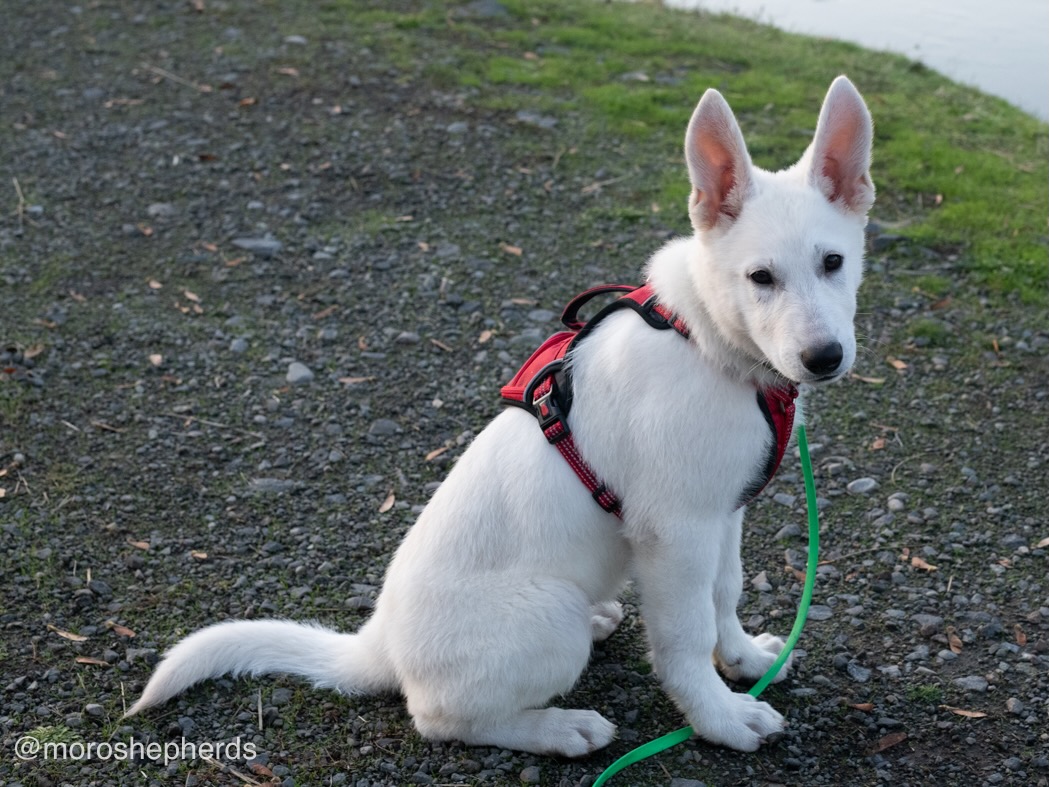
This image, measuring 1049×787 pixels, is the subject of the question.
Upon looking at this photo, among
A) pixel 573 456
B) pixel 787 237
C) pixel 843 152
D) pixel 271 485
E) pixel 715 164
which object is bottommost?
pixel 271 485

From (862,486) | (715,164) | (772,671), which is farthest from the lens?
(862,486)

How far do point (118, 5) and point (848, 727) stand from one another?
37.2 ft

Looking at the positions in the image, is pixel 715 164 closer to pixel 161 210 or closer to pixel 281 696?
pixel 281 696

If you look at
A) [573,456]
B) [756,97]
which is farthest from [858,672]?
[756,97]

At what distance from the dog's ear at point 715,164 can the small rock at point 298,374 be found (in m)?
3.28

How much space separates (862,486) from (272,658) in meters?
Result: 2.94

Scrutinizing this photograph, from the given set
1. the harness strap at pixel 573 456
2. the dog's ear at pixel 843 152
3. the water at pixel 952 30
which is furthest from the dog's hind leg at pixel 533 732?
the water at pixel 952 30

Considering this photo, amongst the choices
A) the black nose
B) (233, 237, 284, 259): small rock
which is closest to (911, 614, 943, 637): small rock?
the black nose

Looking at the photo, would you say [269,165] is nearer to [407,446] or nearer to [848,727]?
[407,446]

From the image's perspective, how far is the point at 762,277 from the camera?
331 centimetres

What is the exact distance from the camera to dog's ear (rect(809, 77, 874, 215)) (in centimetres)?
339

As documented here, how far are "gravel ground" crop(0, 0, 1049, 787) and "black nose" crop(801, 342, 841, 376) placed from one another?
1.47 meters

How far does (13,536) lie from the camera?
4.85 metres

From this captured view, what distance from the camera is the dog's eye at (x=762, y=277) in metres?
3.30
